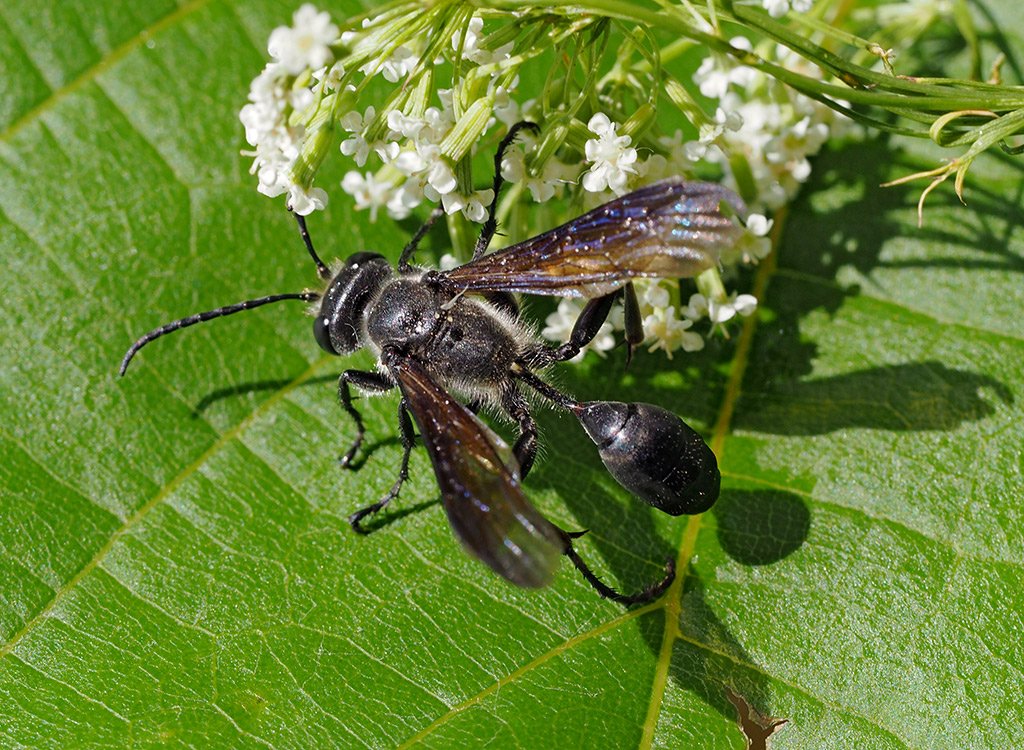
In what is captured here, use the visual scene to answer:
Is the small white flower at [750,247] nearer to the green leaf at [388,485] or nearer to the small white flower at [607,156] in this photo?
the green leaf at [388,485]

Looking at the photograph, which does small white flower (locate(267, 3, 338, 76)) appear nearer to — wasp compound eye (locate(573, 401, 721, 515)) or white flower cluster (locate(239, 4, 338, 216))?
white flower cluster (locate(239, 4, 338, 216))

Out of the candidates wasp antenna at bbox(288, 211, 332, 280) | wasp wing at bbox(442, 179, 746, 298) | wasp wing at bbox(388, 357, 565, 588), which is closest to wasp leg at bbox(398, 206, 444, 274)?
wasp antenna at bbox(288, 211, 332, 280)

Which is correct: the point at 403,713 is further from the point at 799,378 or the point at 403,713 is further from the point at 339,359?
the point at 799,378

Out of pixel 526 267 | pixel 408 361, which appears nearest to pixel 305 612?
pixel 408 361

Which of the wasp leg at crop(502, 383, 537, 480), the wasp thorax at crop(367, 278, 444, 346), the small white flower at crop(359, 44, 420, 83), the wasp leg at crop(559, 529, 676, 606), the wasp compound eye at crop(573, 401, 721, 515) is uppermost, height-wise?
the small white flower at crop(359, 44, 420, 83)

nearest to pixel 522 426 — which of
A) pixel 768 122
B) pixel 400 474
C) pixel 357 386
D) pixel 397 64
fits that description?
pixel 400 474

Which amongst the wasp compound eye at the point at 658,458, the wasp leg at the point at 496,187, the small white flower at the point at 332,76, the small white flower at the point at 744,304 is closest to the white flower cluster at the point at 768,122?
Answer: the small white flower at the point at 744,304

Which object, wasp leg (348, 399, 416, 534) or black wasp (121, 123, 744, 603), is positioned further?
wasp leg (348, 399, 416, 534)
